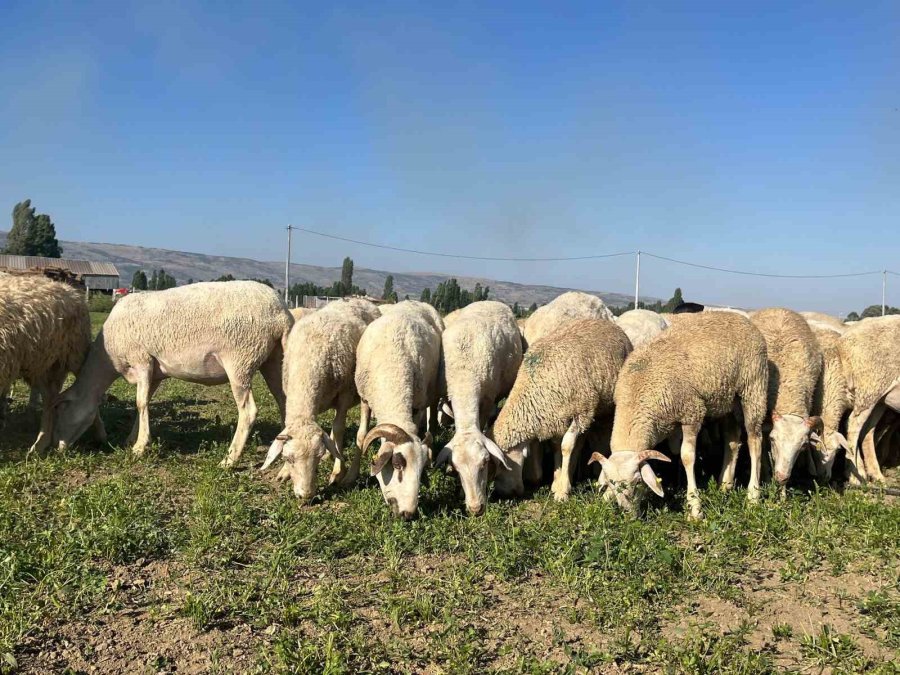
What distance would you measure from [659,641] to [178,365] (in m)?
6.52

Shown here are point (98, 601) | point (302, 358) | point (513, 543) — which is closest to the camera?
point (98, 601)

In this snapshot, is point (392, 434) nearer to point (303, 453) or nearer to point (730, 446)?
point (303, 453)

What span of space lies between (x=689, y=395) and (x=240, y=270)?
543ft

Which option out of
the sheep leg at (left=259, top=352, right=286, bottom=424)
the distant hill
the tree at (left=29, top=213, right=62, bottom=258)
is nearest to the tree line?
the tree at (left=29, top=213, right=62, bottom=258)

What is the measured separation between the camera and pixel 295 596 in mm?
4250

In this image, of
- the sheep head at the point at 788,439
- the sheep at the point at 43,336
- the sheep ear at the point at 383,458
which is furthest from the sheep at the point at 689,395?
the sheep at the point at 43,336

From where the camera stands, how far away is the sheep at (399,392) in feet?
19.5

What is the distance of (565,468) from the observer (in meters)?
6.74

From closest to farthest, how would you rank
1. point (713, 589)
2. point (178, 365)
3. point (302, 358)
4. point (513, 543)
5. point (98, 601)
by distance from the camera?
point (98, 601), point (713, 589), point (513, 543), point (302, 358), point (178, 365)

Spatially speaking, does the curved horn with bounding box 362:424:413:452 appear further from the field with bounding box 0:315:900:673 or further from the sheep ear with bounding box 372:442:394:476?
the field with bounding box 0:315:900:673

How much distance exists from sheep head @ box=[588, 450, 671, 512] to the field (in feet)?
0.70

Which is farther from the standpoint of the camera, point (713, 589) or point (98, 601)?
point (713, 589)

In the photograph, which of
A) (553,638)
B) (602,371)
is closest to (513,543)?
(553,638)

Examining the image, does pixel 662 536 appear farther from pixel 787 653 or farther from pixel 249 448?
pixel 249 448
